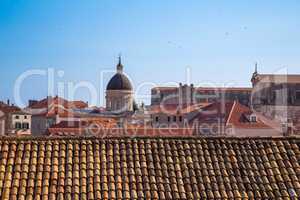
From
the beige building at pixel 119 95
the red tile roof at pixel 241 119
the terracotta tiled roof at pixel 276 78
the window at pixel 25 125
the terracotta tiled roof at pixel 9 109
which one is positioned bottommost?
the window at pixel 25 125

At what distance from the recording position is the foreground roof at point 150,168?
22.8 feet

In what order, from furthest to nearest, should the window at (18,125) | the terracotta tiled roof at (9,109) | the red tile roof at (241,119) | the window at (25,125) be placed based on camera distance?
the window at (25,125)
the terracotta tiled roof at (9,109)
the window at (18,125)
the red tile roof at (241,119)

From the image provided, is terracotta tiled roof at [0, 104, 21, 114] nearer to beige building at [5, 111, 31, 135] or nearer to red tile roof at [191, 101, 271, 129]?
beige building at [5, 111, 31, 135]

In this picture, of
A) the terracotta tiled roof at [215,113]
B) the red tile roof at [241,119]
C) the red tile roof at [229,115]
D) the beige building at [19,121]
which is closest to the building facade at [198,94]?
the terracotta tiled roof at [215,113]

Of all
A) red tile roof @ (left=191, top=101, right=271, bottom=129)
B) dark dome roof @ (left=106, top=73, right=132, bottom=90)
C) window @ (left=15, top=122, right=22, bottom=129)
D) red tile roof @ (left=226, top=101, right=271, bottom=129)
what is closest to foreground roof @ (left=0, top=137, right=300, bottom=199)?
red tile roof @ (left=226, top=101, right=271, bottom=129)

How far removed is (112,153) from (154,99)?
2578 inches

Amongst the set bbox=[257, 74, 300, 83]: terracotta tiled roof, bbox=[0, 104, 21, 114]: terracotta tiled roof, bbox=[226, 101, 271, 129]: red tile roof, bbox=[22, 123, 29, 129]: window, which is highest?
bbox=[257, 74, 300, 83]: terracotta tiled roof

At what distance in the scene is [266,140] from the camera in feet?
26.9

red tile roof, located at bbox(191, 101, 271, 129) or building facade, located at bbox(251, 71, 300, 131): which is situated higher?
building facade, located at bbox(251, 71, 300, 131)

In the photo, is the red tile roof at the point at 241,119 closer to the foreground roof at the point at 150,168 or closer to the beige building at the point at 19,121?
the beige building at the point at 19,121

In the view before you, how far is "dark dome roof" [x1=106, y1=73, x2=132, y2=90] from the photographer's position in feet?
185

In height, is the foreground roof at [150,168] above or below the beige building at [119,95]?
below

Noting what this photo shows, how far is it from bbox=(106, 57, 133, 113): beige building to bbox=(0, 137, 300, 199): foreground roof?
1885 inches

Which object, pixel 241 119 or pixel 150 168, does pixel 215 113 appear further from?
pixel 150 168
